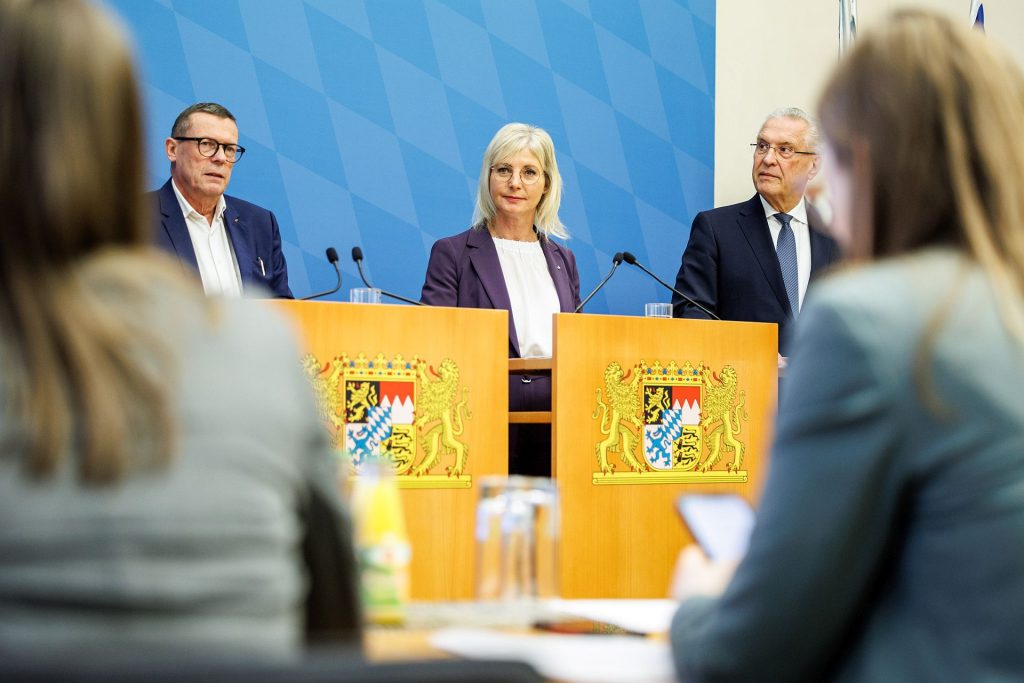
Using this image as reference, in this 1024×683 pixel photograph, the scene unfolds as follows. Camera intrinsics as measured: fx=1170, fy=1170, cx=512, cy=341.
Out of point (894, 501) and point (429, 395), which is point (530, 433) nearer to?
point (429, 395)

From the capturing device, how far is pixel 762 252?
515 centimetres

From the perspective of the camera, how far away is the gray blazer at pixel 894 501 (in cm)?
102

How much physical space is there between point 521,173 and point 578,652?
4.05m

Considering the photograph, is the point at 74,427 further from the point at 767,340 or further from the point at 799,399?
the point at 767,340

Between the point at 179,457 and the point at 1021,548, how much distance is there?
722mm

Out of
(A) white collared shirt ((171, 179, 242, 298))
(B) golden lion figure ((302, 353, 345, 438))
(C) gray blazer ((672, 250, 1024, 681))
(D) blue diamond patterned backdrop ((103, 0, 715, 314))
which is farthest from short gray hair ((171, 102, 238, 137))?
(C) gray blazer ((672, 250, 1024, 681))

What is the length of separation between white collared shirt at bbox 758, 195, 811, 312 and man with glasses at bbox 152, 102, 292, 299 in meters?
2.20

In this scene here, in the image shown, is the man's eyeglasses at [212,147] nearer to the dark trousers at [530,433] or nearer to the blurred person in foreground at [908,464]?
the dark trousers at [530,433]

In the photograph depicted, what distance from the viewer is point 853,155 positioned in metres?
1.16

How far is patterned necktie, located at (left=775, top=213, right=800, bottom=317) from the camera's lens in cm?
514

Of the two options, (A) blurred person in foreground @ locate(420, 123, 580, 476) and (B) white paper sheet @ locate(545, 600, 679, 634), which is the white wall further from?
(B) white paper sheet @ locate(545, 600, 679, 634)

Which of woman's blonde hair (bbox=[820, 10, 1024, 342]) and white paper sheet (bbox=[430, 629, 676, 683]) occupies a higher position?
woman's blonde hair (bbox=[820, 10, 1024, 342])

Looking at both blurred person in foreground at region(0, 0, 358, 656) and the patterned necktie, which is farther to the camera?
the patterned necktie

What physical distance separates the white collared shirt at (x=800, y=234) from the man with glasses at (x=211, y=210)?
2.20 m
